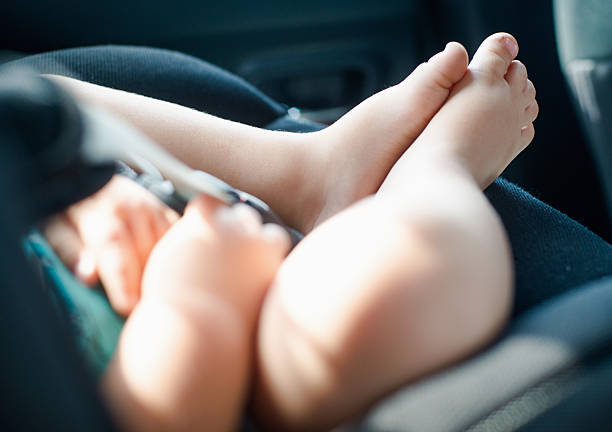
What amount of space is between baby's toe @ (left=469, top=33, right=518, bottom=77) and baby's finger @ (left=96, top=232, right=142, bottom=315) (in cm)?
38

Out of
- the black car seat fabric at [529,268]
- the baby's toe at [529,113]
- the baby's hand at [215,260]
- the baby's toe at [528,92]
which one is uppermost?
the baby's hand at [215,260]

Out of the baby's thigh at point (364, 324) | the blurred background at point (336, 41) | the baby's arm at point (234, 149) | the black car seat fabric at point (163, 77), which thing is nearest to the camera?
the baby's thigh at point (364, 324)

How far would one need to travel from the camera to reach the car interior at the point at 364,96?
0.86 ft

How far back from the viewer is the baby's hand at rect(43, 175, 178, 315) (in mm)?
427

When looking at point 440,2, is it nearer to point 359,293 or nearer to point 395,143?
point 395,143

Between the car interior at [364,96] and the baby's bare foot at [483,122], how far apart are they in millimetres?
140

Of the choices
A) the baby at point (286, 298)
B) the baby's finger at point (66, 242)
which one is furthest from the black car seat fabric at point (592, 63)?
the baby's finger at point (66, 242)

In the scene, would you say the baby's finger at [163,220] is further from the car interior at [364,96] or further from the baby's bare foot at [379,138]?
the baby's bare foot at [379,138]

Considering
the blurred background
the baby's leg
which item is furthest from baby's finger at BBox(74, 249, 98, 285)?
the blurred background

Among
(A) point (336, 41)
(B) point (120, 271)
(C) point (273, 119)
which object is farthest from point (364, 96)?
(B) point (120, 271)

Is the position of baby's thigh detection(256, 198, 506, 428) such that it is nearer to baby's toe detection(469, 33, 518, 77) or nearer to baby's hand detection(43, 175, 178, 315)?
baby's hand detection(43, 175, 178, 315)

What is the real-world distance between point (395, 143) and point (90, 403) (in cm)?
42

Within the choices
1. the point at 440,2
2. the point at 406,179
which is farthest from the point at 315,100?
the point at 406,179

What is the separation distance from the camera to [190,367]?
1.15ft
